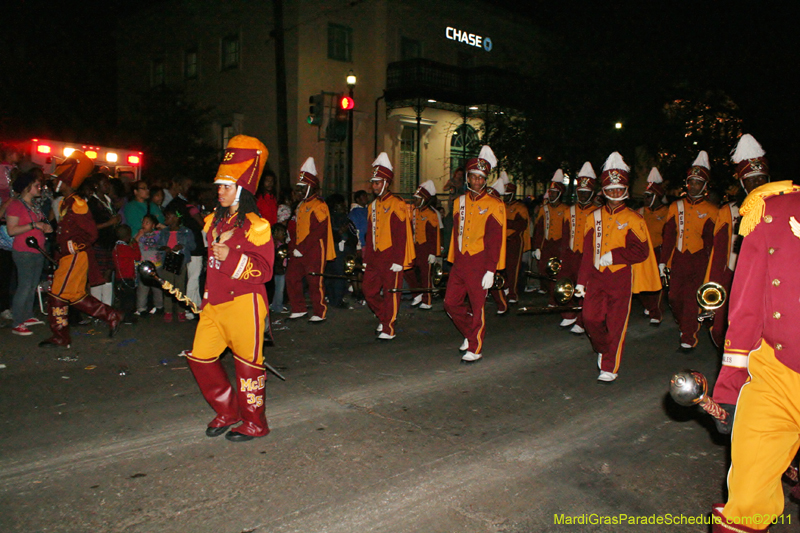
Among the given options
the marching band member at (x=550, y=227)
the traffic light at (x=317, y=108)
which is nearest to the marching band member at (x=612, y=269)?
the marching band member at (x=550, y=227)

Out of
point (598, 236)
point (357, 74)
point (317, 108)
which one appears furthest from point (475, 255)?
point (357, 74)

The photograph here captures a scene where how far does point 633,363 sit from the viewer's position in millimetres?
7984

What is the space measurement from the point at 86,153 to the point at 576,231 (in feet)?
37.1

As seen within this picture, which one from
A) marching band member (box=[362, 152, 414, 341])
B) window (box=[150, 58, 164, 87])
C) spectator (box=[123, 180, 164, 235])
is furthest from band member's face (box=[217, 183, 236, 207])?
window (box=[150, 58, 164, 87])

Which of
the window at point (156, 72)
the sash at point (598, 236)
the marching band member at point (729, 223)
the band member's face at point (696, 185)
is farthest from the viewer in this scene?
the window at point (156, 72)

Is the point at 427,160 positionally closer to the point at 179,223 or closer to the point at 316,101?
the point at 316,101

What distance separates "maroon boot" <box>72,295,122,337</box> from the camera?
26.1 feet

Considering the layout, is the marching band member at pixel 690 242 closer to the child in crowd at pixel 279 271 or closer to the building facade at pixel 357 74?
the child in crowd at pixel 279 271

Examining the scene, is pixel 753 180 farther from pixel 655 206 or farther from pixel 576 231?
pixel 655 206

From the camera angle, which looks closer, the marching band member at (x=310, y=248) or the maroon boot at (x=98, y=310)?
the maroon boot at (x=98, y=310)

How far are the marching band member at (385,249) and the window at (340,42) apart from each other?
650 inches

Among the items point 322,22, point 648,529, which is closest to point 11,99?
point 322,22

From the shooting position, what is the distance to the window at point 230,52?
25.7m

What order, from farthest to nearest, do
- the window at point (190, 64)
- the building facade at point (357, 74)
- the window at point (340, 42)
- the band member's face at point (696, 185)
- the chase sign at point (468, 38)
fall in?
1. the window at point (190, 64)
2. the chase sign at point (468, 38)
3. the window at point (340, 42)
4. the building facade at point (357, 74)
5. the band member's face at point (696, 185)
